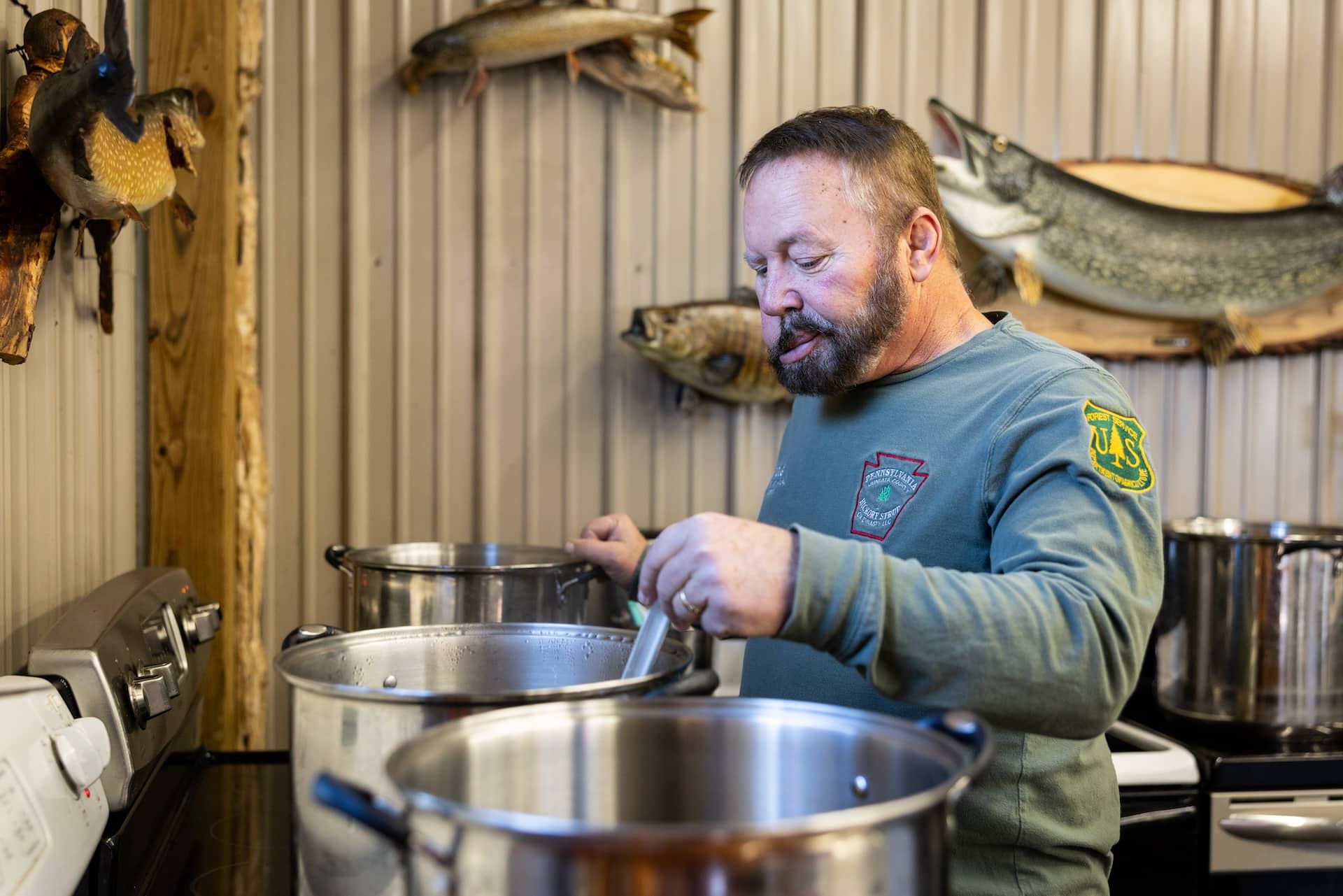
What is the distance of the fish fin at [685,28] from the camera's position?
274cm

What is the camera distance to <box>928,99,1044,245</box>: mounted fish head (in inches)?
113

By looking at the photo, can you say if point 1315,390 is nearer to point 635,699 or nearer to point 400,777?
point 635,699

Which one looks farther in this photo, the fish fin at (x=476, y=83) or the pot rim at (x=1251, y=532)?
the fish fin at (x=476, y=83)

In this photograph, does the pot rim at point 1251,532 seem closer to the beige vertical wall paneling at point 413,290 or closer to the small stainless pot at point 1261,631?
the small stainless pot at point 1261,631

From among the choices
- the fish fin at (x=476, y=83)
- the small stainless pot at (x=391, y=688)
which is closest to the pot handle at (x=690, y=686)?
the small stainless pot at (x=391, y=688)

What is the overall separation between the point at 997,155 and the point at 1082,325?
0.51 meters

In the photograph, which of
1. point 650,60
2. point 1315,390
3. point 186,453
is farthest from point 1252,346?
point 186,453

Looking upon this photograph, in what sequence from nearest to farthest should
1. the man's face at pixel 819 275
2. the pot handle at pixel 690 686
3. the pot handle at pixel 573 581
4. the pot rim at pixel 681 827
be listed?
the pot rim at pixel 681 827, the pot handle at pixel 690 686, the man's face at pixel 819 275, the pot handle at pixel 573 581

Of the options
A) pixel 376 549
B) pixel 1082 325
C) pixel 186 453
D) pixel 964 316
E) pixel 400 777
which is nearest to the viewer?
pixel 400 777

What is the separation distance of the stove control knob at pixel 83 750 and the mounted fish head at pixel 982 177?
2242 millimetres

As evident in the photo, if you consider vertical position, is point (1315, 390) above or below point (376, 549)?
above

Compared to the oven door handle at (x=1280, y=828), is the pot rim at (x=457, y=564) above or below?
above

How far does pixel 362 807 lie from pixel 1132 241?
2.80m

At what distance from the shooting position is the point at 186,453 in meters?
2.44
